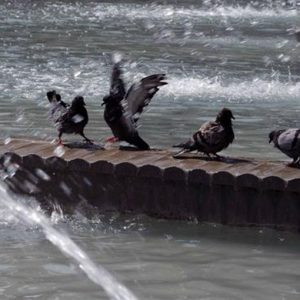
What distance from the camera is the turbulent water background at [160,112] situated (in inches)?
284

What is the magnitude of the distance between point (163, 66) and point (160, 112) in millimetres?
6864

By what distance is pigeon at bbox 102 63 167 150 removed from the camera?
31.3ft

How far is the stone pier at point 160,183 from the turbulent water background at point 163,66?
3.11 m

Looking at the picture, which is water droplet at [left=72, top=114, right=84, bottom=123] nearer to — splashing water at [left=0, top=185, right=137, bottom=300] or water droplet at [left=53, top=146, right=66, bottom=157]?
water droplet at [left=53, top=146, right=66, bottom=157]

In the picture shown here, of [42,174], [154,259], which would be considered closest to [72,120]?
[42,174]

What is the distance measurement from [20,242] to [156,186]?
1296 millimetres

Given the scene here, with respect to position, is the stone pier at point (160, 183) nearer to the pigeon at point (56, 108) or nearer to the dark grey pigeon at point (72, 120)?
the dark grey pigeon at point (72, 120)

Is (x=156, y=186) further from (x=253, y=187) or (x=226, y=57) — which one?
(x=226, y=57)

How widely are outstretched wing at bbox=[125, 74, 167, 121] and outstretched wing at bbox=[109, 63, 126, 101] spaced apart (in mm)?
141

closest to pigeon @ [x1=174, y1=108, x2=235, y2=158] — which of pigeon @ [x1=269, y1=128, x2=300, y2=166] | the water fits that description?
pigeon @ [x1=269, y1=128, x2=300, y2=166]

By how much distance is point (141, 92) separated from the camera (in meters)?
9.62

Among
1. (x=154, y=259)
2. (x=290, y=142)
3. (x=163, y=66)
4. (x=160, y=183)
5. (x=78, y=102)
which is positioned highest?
(x=78, y=102)

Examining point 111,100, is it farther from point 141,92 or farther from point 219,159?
point 219,159

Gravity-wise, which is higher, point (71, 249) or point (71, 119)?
point (71, 119)
